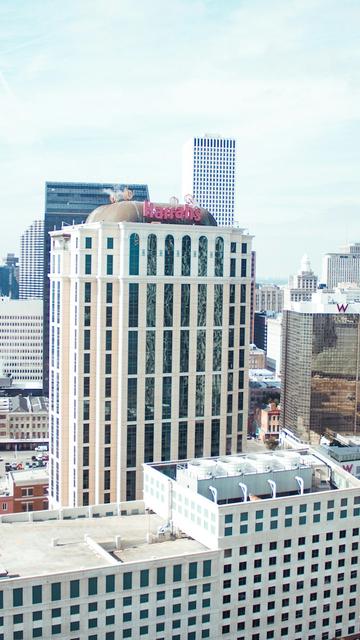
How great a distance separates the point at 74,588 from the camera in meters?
74.1

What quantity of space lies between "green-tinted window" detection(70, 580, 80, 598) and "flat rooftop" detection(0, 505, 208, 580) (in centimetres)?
142

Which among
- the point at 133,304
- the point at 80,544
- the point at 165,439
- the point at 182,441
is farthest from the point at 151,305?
the point at 80,544

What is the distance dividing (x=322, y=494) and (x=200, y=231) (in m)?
44.2

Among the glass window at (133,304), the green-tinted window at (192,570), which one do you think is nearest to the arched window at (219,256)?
the glass window at (133,304)

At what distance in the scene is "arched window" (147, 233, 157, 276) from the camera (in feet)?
362

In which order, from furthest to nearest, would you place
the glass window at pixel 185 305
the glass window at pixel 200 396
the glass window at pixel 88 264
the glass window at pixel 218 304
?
the glass window at pixel 218 304
the glass window at pixel 200 396
the glass window at pixel 185 305
the glass window at pixel 88 264

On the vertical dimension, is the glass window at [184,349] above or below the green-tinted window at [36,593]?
above

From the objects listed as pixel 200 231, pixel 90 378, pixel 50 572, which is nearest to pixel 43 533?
pixel 50 572

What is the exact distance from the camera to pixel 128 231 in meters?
109

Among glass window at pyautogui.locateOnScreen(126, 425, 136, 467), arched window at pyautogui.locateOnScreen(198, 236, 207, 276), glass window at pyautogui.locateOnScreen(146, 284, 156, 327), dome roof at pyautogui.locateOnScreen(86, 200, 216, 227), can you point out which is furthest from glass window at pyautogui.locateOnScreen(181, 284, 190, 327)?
glass window at pyautogui.locateOnScreen(126, 425, 136, 467)

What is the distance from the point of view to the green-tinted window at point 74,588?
243ft

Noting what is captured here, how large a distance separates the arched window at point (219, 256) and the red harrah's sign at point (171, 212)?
4771 mm

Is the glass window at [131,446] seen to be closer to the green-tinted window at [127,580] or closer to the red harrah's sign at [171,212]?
the red harrah's sign at [171,212]

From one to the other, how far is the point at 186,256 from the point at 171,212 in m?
7.21
